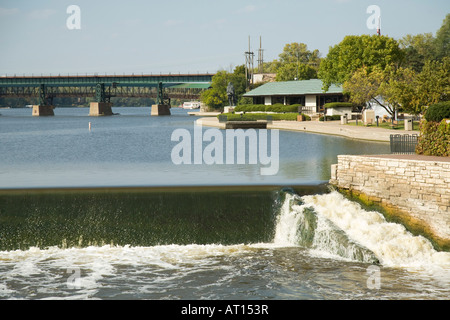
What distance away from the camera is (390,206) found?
66.9 ft

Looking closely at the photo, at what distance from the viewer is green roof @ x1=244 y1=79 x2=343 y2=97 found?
8680cm

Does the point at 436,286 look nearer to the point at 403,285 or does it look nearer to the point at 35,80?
the point at 403,285

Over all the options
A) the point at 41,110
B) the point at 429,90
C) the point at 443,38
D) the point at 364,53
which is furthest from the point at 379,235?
the point at 41,110

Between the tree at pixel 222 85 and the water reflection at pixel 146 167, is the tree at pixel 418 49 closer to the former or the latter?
the tree at pixel 222 85

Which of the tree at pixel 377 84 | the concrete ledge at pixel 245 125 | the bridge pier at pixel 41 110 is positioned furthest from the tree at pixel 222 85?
the tree at pixel 377 84

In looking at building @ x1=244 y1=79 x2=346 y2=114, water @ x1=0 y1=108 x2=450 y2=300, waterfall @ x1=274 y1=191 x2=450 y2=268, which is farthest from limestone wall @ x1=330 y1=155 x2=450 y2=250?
building @ x1=244 y1=79 x2=346 y2=114

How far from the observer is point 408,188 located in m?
19.8

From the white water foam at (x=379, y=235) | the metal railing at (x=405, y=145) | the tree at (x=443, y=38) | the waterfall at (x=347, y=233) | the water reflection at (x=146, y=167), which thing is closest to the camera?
the white water foam at (x=379, y=235)

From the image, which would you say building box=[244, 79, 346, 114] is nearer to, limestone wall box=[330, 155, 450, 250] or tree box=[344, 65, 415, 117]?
tree box=[344, 65, 415, 117]

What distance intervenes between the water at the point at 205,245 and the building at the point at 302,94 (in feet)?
205

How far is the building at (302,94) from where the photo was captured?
86000mm

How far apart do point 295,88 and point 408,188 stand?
7420 cm

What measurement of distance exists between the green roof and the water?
6343 centimetres
